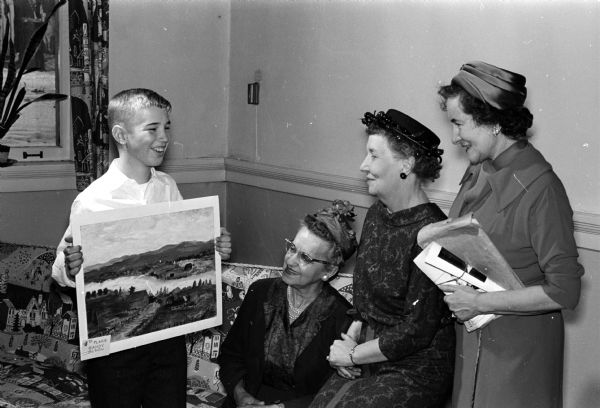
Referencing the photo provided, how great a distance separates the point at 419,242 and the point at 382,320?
32 centimetres

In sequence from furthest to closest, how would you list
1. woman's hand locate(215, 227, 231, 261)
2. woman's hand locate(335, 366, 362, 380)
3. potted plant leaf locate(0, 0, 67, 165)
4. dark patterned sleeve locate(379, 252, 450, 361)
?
1. potted plant leaf locate(0, 0, 67, 165)
2. woman's hand locate(215, 227, 231, 261)
3. woman's hand locate(335, 366, 362, 380)
4. dark patterned sleeve locate(379, 252, 450, 361)

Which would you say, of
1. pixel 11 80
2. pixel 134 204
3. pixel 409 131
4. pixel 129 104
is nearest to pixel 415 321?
pixel 409 131

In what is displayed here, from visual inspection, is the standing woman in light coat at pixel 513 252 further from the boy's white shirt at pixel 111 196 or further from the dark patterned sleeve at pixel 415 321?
the boy's white shirt at pixel 111 196

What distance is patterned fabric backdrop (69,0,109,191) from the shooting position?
15.0ft

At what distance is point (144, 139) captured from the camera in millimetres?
2764

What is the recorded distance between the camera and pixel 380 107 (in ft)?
13.5

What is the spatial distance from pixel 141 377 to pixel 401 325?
86 cm

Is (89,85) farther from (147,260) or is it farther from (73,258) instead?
(73,258)

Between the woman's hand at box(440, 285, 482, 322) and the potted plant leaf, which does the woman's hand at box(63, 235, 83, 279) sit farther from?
the potted plant leaf

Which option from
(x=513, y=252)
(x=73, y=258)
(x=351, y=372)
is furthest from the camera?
(x=351, y=372)

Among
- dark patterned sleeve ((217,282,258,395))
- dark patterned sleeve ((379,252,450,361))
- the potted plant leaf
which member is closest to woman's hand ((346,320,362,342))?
dark patterned sleeve ((379,252,450,361))

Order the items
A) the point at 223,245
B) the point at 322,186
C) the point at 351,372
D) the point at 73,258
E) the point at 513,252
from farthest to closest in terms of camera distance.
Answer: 1. the point at 322,186
2. the point at 223,245
3. the point at 351,372
4. the point at 73,258
5. the point at 513,252

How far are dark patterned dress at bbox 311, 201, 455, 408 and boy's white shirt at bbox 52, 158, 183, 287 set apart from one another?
738 mm

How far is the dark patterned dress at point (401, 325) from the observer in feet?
8.39
